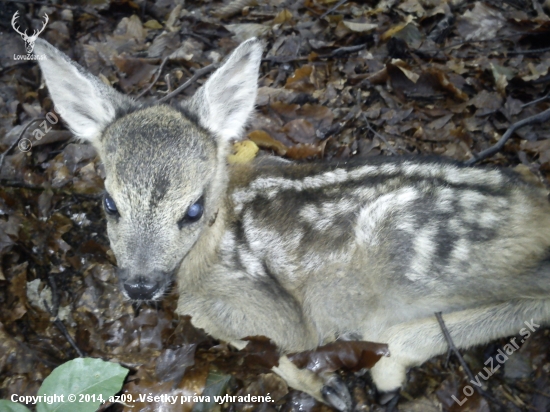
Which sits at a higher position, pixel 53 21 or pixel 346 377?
pixel 53 21

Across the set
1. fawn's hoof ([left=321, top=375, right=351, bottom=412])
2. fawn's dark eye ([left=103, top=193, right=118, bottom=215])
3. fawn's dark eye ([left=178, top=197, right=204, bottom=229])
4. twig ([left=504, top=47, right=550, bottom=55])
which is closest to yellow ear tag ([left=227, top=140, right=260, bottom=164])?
fawn's dark eye ([left=178, top=197, right=204, bottom=229])

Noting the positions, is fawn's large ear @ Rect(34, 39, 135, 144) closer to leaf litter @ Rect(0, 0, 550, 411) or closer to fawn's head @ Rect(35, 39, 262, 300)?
fawn's head @ Rect(35, 39, 262, 300)

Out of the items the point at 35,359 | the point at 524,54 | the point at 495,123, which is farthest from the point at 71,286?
the point at 524,54

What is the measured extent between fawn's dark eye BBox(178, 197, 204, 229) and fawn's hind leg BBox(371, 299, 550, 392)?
5.31 ft

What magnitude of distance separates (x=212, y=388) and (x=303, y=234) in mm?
1212

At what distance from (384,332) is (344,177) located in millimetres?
1163

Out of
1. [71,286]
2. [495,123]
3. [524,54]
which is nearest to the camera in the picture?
[71,286]

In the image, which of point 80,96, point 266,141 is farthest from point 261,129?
point 80,96

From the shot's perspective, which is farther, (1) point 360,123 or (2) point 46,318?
(1) point 360,123

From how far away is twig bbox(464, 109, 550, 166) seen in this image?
4.44m

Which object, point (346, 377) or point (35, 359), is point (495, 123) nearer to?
point (346, 377)

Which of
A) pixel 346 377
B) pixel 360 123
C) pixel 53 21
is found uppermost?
pixel 53 21

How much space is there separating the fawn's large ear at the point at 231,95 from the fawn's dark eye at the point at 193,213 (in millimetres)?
671

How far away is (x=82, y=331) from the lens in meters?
3.72
